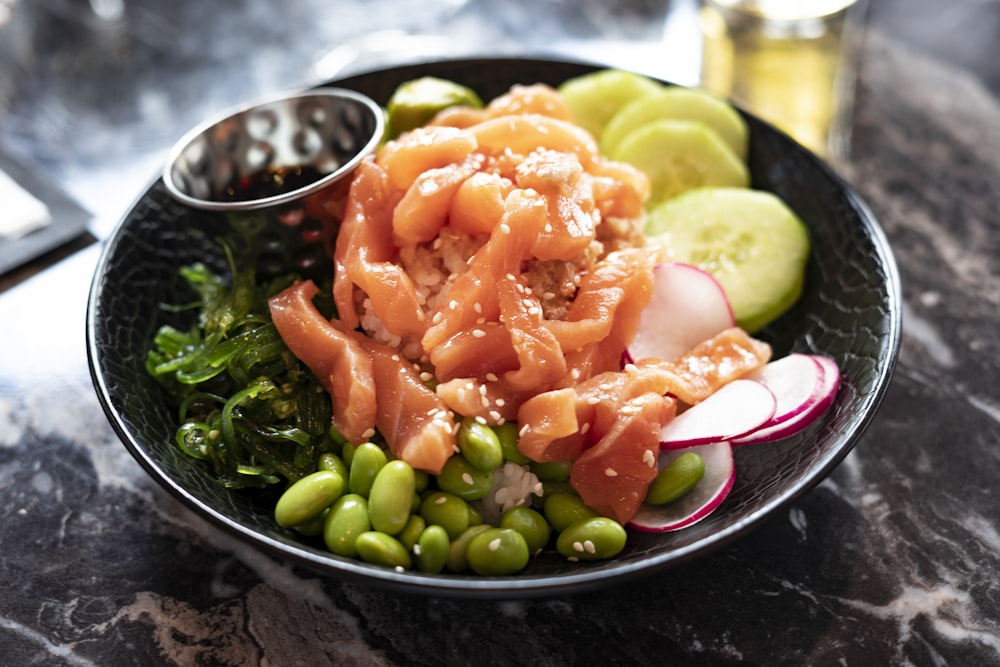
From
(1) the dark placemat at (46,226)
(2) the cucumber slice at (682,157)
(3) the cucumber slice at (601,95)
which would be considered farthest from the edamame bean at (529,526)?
(1) the dark placemat at (46,226)

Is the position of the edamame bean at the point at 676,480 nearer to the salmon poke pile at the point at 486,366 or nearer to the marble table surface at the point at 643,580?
the salmon poke pile at the point at 486,366

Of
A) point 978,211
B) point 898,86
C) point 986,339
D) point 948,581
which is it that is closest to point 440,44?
point 898,86

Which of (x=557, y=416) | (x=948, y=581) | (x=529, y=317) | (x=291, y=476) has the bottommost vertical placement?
(x=948, y=581)

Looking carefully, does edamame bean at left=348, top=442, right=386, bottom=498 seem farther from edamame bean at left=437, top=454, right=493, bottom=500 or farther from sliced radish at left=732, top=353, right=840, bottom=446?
sliced radish at left=732, top=353, right=840, bottom=446

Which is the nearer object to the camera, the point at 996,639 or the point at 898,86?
the point at 996,639

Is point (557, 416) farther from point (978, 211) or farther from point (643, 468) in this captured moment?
point (978, 211)

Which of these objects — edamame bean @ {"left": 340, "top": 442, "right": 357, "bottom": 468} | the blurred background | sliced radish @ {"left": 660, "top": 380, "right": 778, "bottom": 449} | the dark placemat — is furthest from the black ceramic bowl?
the blurred background

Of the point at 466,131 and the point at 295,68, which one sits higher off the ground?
the point at 466,131
